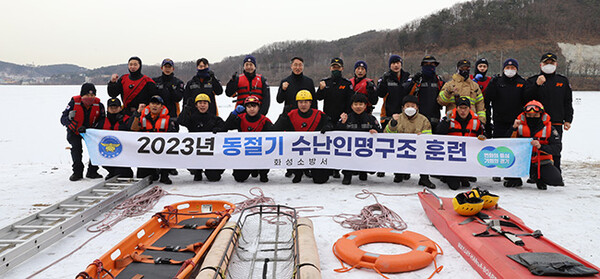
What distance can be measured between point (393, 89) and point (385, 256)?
401cm

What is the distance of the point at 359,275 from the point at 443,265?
2.74 ft

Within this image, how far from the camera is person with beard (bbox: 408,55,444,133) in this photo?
654 centimetres

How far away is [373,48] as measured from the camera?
8288 cm

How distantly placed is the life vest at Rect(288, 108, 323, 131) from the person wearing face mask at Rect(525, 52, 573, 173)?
3589 millimetres

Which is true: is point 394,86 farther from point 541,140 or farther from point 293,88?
point 541,140

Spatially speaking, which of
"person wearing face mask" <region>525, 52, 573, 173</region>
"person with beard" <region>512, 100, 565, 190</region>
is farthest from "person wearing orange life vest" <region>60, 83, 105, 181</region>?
"person wearing face mask" <region>525, 52, 573, 173</region>

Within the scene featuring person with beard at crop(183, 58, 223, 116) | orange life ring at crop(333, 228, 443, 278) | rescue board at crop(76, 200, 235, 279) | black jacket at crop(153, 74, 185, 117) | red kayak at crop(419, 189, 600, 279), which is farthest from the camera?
black jacket at crop(153, 74, 185, 117)

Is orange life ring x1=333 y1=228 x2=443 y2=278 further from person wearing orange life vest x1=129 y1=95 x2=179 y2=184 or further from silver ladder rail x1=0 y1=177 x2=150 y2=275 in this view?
person wearing orange life vest x1=129 y1=95 x2=179 y2=184

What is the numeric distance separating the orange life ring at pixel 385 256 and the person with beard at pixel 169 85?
16.1ft

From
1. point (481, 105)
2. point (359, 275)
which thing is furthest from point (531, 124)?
point (359, 275)

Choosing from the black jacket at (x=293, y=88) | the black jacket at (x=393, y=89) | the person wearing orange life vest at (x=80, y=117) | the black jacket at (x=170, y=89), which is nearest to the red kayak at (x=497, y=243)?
the black jacket at (x=393, y=89)

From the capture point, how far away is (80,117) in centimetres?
666

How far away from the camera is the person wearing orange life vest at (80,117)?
6.57 meters

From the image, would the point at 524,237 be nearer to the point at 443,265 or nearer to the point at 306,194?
the point at 443,265
